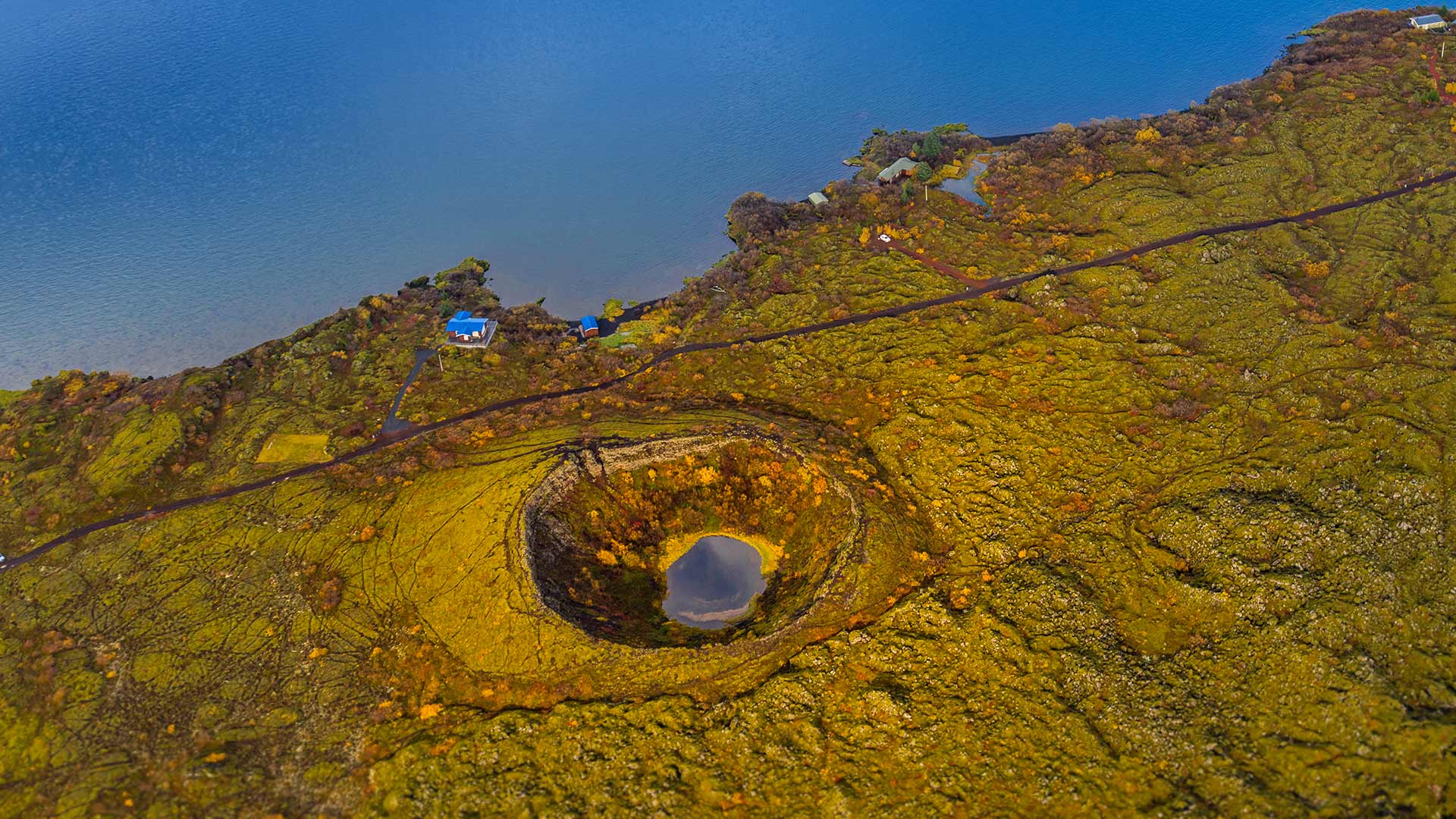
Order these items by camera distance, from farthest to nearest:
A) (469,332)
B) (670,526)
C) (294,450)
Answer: (469,332), (294,450), (670,526)

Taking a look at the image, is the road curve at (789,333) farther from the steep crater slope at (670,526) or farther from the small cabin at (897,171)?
the small cabin at (897,171)

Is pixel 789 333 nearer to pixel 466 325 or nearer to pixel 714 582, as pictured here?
pixel 714 582

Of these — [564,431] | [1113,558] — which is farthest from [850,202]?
[1113,558]

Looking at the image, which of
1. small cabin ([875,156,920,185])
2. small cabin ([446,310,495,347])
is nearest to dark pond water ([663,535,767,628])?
small cabin ([446,310,495,347])

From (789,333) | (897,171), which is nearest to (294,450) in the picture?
(789,333)

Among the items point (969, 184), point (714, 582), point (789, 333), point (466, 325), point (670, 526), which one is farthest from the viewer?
point (969, 184)

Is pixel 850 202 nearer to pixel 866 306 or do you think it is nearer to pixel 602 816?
pixel 866 306

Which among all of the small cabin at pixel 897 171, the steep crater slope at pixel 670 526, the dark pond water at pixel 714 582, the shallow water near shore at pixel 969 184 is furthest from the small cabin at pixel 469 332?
the shallow water near shore at pixel 969 184
